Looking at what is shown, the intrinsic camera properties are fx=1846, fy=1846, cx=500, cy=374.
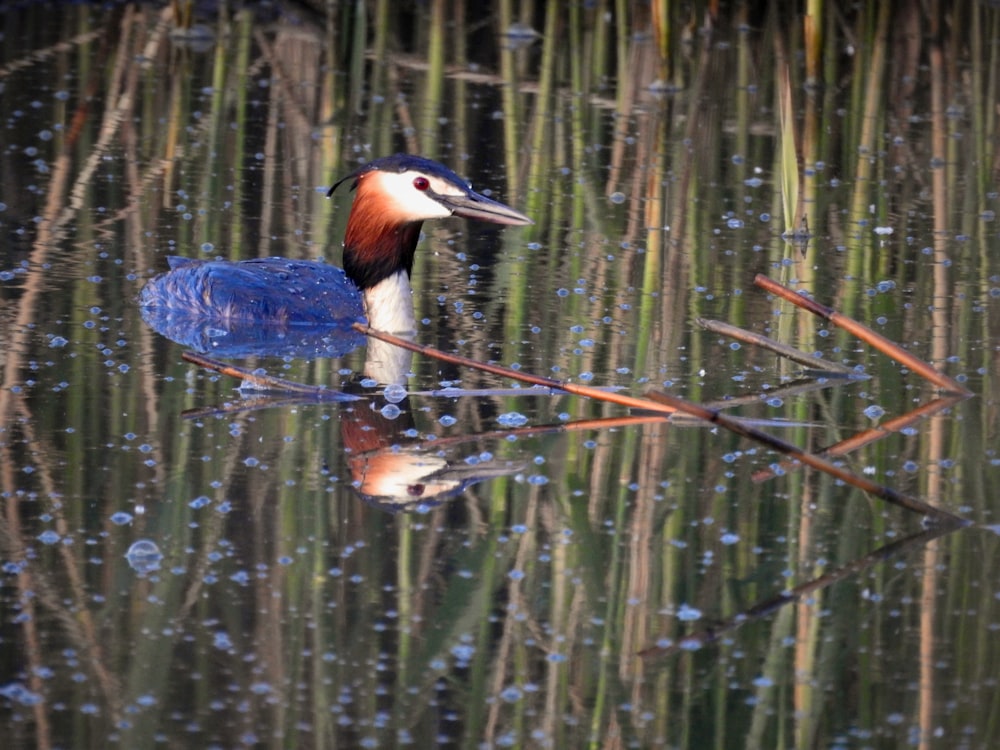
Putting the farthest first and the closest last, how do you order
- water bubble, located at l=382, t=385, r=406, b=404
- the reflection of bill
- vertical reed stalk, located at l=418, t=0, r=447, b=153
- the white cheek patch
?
vertical reed stalk, located at l=418, t=0, r=447, b=153 < the white cheek patch < water bubble, located at l=382, t=385, r=406, b=404 < the reflection of bill

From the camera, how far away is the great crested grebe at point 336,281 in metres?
6.46

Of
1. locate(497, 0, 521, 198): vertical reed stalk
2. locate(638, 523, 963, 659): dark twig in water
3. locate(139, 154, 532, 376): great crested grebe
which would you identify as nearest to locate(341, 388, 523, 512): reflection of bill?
locate(638, 523, 963, 659): dark twig in water

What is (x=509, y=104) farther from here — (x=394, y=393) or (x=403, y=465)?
(x=403, y=465)

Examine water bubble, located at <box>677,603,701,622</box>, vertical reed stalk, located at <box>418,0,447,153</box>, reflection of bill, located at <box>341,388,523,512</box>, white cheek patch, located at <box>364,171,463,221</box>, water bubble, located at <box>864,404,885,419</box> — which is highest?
vertical reed stalk, located at <box>418,0,447,153</box>

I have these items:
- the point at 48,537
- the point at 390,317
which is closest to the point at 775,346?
the point at 390,317

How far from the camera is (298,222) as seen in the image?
7.96m

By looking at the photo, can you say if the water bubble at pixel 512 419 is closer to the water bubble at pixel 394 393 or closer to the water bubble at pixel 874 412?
the water bubble at pixel 394 393

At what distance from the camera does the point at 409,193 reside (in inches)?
264

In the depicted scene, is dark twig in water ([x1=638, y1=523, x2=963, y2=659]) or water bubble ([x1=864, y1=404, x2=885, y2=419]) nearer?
dark twig in water ([x1=638, y1=523, x2=963, y2=659])

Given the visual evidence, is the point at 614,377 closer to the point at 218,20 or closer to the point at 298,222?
the point at 298,222

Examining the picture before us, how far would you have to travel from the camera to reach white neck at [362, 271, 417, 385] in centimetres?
617

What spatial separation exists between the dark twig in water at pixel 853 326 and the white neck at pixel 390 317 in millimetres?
1492

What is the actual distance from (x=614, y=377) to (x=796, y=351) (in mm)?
602

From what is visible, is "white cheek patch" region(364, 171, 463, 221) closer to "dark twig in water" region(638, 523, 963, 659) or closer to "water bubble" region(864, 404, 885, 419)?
"water bubble" region(864, 404, 885, 419)
